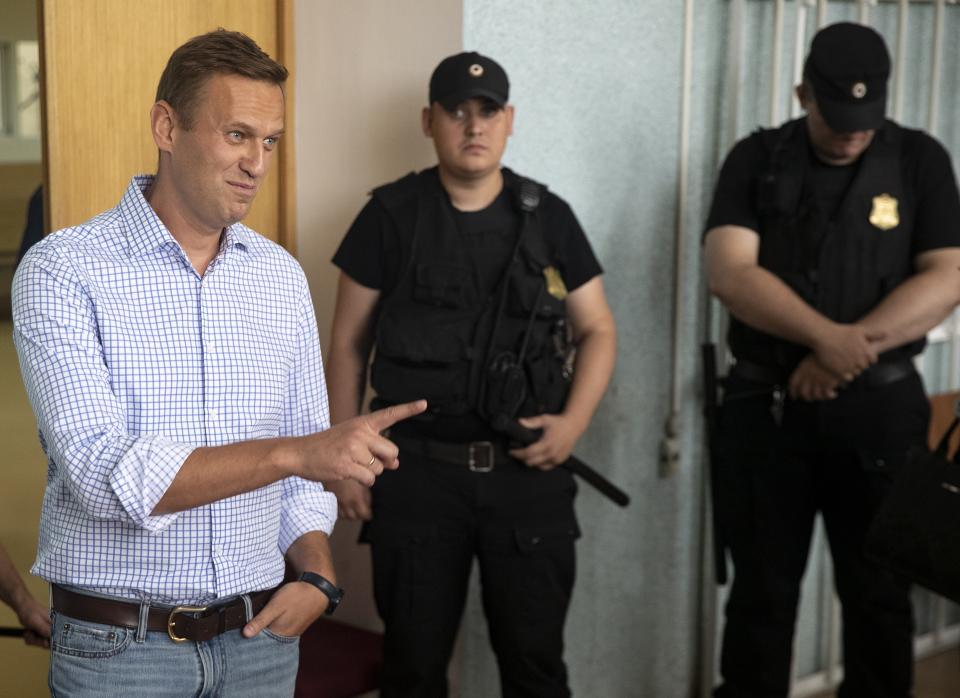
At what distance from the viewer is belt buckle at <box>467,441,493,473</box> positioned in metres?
2.73

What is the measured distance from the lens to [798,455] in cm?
308

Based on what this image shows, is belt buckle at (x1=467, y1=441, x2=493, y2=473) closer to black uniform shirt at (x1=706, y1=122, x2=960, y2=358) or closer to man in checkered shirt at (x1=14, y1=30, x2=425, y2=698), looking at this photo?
black uniform shirt at (x1=706, y1=122, x2=960, y2=358)

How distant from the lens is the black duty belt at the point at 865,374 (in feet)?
9.89

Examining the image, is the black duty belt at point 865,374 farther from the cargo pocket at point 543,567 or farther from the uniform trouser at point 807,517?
the cargo pocket at point 543,567

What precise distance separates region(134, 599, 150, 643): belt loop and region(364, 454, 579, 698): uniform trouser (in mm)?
1152

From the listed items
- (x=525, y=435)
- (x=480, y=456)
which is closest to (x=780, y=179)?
(x=525, y=435)

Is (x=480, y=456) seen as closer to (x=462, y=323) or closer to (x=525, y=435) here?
(x=525, y=435)

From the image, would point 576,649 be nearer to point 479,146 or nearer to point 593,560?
point 593,560

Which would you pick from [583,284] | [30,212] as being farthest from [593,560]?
[30,212]

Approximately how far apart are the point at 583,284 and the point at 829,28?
957mm

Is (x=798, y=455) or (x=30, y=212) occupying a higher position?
(x=30, y=212)

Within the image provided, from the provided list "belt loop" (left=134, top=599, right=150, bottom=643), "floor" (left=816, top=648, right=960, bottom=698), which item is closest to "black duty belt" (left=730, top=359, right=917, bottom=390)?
"floor" (left=816, top=648, right=960, bottom=698)

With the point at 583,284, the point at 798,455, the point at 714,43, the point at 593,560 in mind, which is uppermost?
the point at 714,43

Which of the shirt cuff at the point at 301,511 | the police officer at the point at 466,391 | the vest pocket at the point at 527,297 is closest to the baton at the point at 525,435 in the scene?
the police officer at the point at 466,391
